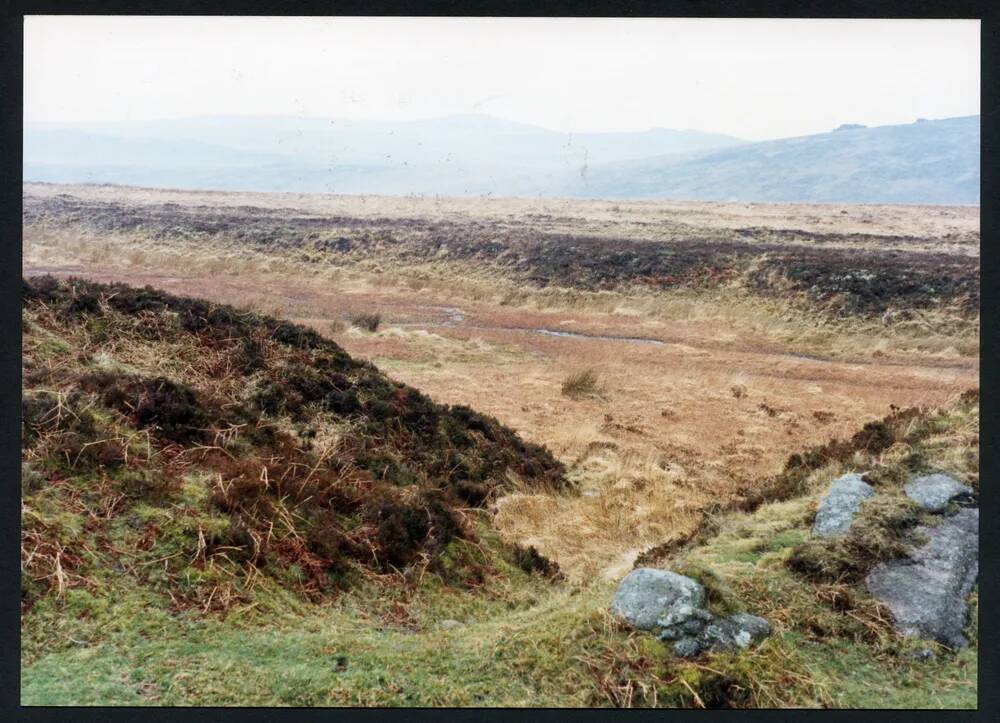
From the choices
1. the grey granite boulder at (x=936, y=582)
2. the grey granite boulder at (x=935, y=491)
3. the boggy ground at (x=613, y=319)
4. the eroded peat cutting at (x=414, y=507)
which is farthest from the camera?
the boggy ground at (x=613, y=319)

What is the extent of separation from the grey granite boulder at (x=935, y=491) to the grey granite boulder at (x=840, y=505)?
0.36 metres

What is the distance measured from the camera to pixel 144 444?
6.45m

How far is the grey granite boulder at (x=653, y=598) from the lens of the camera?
5.46m

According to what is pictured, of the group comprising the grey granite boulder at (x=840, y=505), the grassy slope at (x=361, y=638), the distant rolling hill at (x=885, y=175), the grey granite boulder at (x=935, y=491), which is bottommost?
the grassy slope at (x=361, y=638)

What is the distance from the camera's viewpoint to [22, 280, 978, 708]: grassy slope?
16.9ft

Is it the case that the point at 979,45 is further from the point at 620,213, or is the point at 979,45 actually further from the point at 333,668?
the point at 620,213

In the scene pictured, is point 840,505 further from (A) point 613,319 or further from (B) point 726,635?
(A) point 613,319

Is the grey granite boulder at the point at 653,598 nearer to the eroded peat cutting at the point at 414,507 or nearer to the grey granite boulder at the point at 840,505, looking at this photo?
the eroded peat cutting at the point at 414,507

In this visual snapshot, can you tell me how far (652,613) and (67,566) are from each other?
168 inches

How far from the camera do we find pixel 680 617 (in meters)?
5.42

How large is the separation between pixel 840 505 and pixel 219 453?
5.57m

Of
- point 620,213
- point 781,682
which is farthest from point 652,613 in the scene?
point 620,213

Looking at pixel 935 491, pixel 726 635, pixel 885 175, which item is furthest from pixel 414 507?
pixel 885 175

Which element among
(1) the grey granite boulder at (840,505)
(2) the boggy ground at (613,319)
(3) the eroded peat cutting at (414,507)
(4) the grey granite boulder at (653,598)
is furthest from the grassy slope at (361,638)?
(2) the boggy ground at (613,319)
